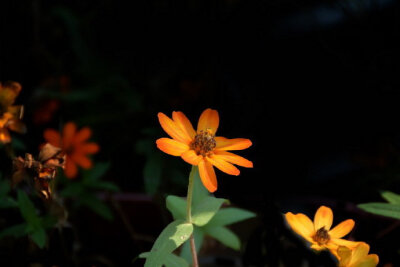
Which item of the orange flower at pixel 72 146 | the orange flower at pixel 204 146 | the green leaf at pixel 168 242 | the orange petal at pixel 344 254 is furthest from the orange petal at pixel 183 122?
the orange flower at pixel 72 146

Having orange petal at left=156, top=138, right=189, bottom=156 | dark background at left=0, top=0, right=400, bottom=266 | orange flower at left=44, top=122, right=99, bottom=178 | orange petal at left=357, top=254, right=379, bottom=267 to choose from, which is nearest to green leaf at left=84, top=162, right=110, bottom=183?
orange flower at left=44, top=122, right=99, bottom=178

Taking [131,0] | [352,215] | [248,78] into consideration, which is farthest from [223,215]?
[131,0]

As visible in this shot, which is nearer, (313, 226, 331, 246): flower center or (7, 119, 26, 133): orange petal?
(313, 226, 331, 246): flower center

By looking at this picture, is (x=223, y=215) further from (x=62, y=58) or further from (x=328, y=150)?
(x=62, y=58)

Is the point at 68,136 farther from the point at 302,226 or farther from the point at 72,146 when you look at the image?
the point at 302,226

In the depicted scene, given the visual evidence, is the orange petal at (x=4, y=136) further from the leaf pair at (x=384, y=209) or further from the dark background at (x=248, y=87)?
the leaf pair at (x=384, y=209)

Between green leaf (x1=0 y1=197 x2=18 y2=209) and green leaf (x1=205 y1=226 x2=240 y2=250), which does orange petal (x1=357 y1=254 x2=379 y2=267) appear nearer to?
green leaf (x1=205 y1=226 x2=240 y2=250)

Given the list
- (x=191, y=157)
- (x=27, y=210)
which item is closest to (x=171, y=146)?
(x=191, y=157)
